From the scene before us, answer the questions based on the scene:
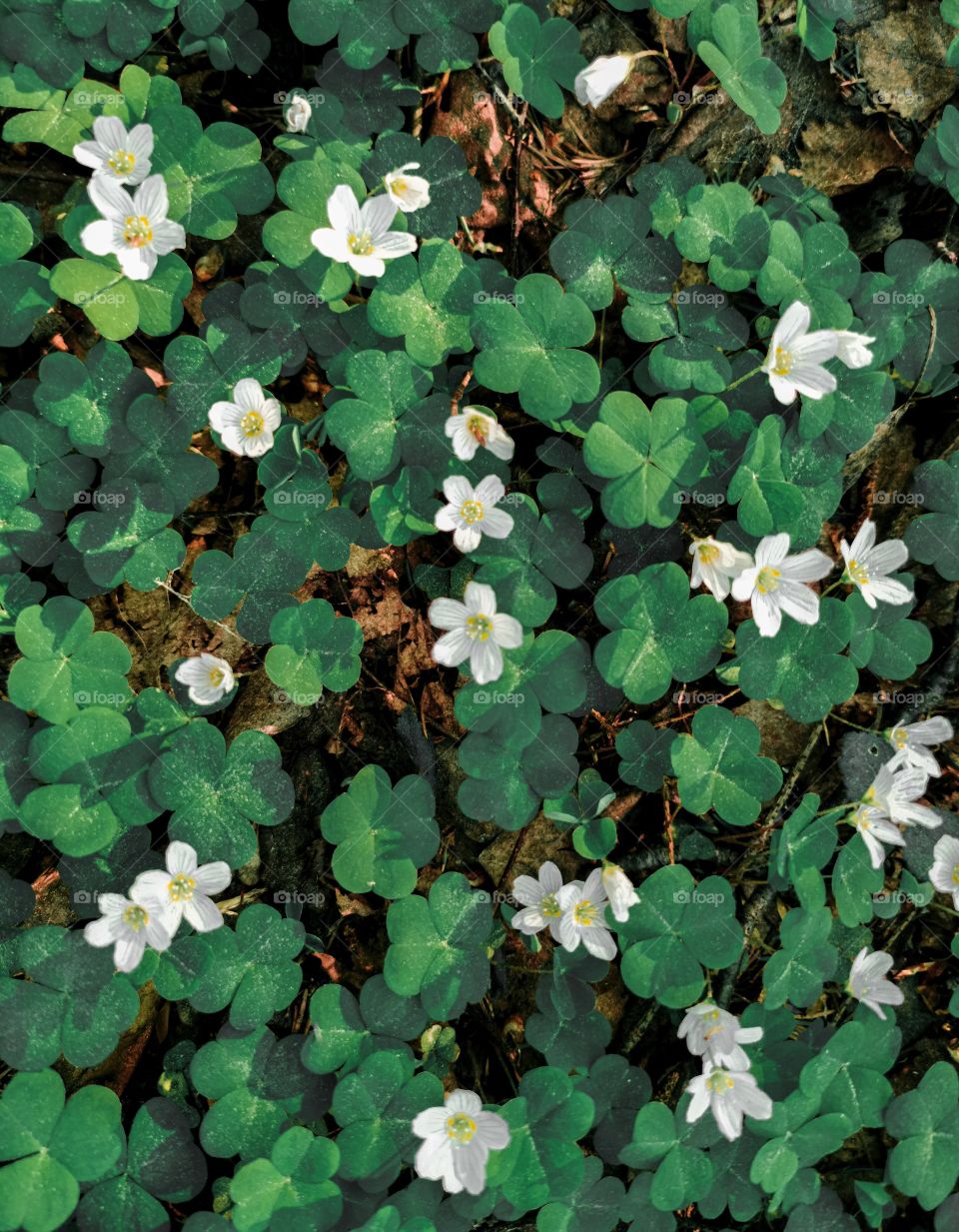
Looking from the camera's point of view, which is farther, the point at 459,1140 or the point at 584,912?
the point at 584,912

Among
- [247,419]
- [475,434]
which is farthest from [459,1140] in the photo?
[247,419]

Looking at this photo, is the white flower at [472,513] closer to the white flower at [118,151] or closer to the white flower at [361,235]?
the white flower at [361,235]

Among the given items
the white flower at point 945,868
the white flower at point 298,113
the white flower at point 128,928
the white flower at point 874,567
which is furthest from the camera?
the white flower at point 945,868

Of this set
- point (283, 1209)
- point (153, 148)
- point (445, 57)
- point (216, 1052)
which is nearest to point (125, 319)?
point (153, 148)

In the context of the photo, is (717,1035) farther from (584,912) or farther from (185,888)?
(185,888)

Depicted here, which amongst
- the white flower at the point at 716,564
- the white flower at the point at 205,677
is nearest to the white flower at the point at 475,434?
the white flower at the point at 716,564

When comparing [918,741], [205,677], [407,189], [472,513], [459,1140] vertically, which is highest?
[407,189]

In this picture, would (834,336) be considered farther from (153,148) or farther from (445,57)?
(153,148)

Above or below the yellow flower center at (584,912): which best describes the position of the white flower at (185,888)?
below
